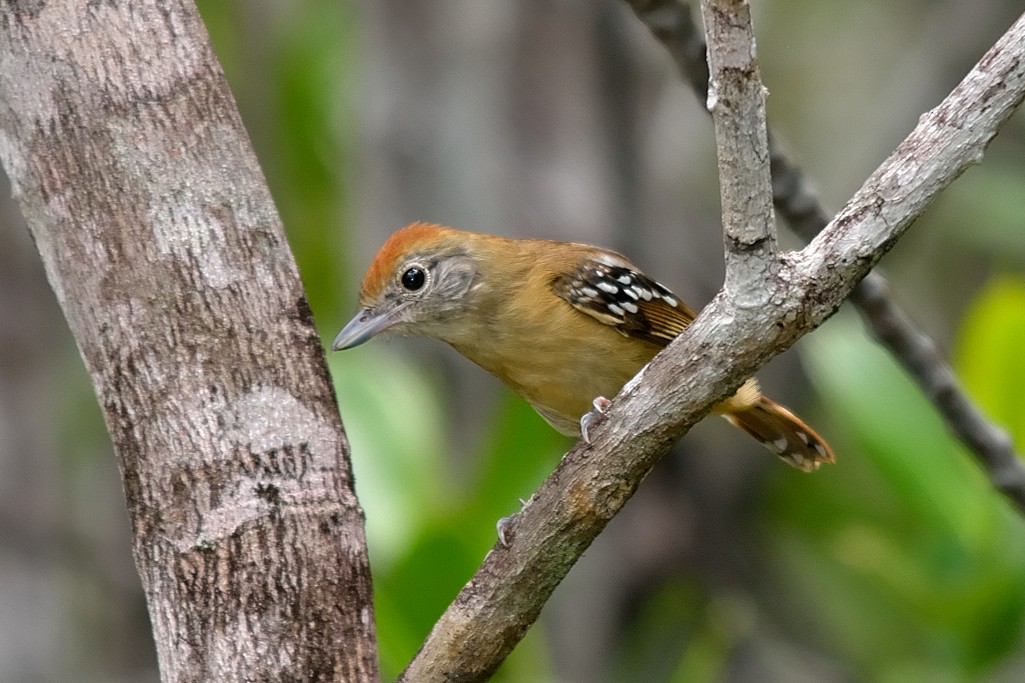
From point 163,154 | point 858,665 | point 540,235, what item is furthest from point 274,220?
point 858,665

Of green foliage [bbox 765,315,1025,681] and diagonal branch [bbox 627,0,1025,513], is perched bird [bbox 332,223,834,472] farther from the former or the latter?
green foliage [bbox 765,315,1025,681]

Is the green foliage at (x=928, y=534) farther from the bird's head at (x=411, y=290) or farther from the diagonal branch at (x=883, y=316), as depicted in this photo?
the bird's head at (x=411, y=290)

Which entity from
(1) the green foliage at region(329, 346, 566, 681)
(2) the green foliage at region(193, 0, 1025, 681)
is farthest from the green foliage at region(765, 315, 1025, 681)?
(1) the green foliage at region(329, 346, 566, 681)

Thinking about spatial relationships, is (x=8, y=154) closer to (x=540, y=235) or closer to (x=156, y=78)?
(x=156, y=78)

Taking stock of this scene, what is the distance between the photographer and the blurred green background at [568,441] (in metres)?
4.86

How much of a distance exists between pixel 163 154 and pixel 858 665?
456cm

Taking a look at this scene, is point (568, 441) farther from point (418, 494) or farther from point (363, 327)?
point (363, 327)

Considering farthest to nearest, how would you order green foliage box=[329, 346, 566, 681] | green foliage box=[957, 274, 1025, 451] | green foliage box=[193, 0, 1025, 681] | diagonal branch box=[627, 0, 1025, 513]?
green foliage box=[957, 274, 1025, 451]
green foliage box=[193, 0, 1025, 681]
green foliage box=[329, 346, 566, 681]
diagonal branch box=[627, 0, 1025, 513]

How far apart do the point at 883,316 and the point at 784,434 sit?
0.82 meters

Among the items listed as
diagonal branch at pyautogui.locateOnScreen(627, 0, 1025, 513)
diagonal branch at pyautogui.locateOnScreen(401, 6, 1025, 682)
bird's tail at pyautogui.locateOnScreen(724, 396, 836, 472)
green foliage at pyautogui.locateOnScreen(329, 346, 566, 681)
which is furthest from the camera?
green foliage at pyautogui.locateOnScreen(329, 346, 566, 681)

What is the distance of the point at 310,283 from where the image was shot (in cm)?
719

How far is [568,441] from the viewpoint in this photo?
245 inches

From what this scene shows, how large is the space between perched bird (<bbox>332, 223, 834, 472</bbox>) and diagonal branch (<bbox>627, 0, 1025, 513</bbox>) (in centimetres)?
55

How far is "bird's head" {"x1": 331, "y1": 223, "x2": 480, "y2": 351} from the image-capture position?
4.31 m
